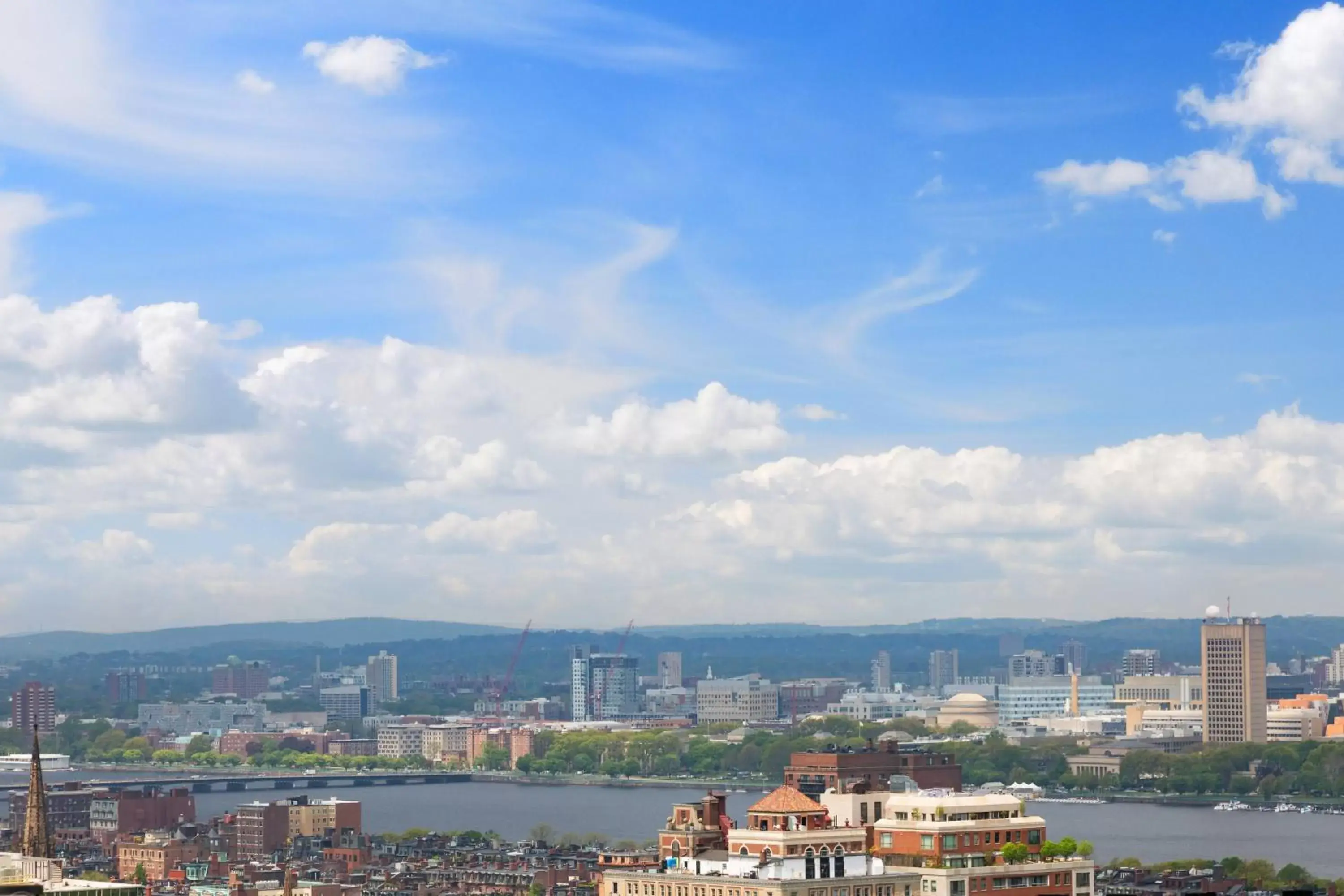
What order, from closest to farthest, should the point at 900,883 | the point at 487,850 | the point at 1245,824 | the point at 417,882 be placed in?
the point at 900,883, the point at 417,882, the point at 487,850, the point at 1245,824

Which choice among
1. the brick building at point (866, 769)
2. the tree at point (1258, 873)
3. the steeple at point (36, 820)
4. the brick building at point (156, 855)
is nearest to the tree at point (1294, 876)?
the tree at point (1258, 873)

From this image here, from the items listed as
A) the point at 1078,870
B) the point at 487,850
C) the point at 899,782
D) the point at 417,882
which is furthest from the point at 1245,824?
the point at 1078,870

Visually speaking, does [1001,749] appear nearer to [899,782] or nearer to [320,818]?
[320,818]

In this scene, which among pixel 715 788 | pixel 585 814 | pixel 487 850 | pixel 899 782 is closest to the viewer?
pixel 899 782

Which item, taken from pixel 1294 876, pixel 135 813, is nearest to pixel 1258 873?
pixel 1294 876

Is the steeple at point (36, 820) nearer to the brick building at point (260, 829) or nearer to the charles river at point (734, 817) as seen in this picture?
the charles river at point (734, 817)

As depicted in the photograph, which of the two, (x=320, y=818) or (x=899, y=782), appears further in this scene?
(x=320, y=818)
